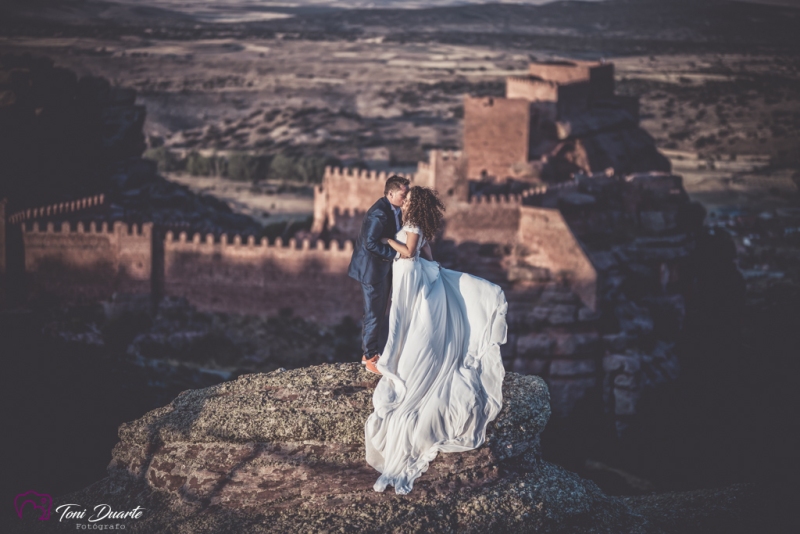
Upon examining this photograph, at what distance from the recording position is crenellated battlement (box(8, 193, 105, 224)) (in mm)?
33844

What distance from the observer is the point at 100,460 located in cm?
2430

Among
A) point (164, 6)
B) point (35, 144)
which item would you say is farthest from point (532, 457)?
point (164, 6)

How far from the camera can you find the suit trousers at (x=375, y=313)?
43.2 feet

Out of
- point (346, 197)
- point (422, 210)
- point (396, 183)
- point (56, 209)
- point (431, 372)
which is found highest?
point (396, 183)

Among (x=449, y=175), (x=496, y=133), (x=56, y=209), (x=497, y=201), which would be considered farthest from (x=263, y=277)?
(x=496, y=133)

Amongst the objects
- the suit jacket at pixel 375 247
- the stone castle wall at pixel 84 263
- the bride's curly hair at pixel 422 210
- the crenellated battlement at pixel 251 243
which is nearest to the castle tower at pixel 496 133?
the crenellated battlement at pixel 251 243

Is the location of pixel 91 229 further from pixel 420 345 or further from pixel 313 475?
pixel 420 345

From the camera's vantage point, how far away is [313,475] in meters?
12.8

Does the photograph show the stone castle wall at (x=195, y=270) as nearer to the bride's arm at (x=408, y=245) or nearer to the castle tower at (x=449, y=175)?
the castle tower at (x=449, y=175)

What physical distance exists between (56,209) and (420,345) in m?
25.4

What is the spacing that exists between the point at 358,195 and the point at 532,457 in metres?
23.7

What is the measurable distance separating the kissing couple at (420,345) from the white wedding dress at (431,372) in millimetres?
12

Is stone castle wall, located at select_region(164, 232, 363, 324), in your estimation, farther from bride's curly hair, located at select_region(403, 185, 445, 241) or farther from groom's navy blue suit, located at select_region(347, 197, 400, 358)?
bride's curly hair, located at select_region(403, 185, 445, 241)

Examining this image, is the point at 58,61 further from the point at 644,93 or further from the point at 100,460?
the point at 644,93
